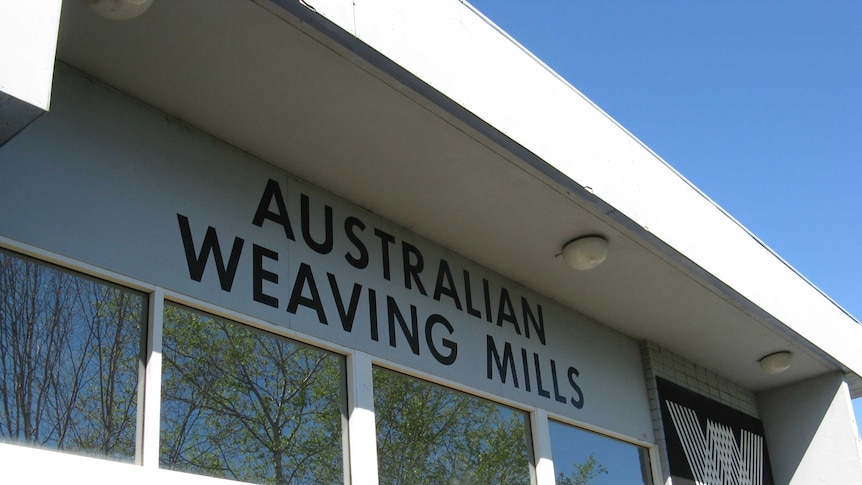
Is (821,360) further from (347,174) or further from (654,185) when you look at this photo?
(347,174)

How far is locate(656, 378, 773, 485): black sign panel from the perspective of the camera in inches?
353

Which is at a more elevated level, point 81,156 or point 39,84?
point 81,156

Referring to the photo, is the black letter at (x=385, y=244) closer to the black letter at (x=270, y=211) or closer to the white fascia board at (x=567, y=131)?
the black letter at (x=270, y=211)

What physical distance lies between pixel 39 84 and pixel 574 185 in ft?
12.4

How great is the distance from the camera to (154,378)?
5.11 meters

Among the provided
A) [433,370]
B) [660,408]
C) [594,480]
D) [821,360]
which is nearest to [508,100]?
[433,370]

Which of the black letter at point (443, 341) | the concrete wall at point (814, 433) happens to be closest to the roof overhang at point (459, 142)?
the black letter at point (443, 341)

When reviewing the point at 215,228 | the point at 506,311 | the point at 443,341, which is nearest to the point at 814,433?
the point at 506,311

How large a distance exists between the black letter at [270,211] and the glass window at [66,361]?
111 centimetres

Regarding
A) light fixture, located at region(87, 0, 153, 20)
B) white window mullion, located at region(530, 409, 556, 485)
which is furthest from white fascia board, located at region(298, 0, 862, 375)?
white window mullion, located at region(530, 409, 556, 485)

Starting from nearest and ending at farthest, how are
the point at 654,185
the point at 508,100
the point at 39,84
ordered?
the point at 39,84
the point at 508,100
the point at 654,185

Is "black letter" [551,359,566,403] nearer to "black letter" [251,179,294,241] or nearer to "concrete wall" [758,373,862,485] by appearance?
"black letter" [251,179,294,241]

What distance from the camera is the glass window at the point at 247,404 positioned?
527cm

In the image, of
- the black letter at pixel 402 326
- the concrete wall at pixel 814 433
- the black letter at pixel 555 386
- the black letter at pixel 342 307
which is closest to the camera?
the black letter at pixel 342 307
